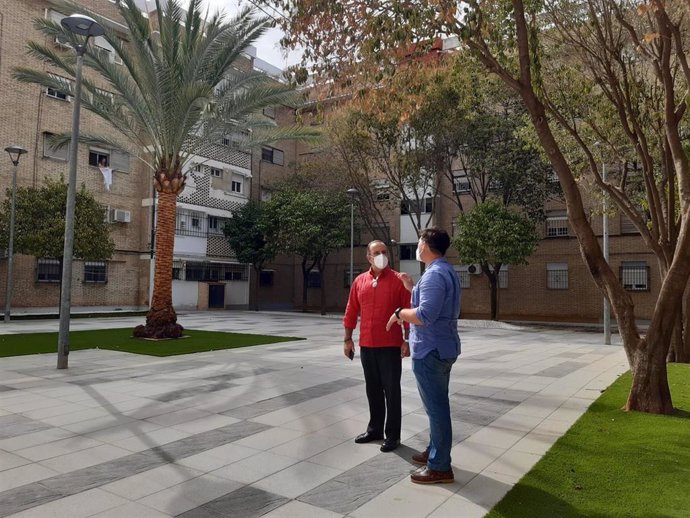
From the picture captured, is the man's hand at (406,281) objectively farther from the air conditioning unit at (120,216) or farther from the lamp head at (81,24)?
the air conditioning unit at (120,216)

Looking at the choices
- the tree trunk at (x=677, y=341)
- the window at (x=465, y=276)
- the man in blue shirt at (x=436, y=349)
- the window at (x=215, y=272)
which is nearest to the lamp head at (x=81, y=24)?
the man in blue shirt at (x=436, y=349)

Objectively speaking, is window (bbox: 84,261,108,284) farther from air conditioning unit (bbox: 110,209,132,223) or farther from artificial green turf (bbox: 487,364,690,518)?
artificial green turf (bbox: 487,364,690,518)

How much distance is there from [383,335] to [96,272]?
27.3 meters

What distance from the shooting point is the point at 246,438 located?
5.01m

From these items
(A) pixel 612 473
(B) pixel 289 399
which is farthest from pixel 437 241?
(B) pixel 289 399

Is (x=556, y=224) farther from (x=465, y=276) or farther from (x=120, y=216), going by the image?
(x=120, y=216)

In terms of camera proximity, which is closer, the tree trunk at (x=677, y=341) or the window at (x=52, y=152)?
the tree trunk at (x=677, y=341)

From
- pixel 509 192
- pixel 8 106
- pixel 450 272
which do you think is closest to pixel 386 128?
pixel 509 192

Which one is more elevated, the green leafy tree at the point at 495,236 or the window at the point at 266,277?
the green leafy tree at the point at 495,236

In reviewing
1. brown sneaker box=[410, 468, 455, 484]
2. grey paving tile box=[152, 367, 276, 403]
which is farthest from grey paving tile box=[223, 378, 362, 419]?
brown sneaker box=[410, 468, 455, 484]

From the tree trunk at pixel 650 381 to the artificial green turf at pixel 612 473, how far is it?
195mm

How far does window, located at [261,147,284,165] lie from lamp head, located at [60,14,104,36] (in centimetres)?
2918

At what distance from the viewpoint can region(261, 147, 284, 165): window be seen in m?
38.3

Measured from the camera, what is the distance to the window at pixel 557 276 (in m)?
29.4
